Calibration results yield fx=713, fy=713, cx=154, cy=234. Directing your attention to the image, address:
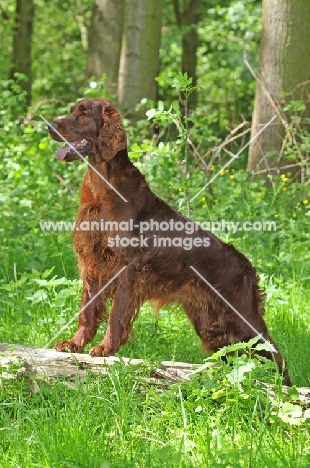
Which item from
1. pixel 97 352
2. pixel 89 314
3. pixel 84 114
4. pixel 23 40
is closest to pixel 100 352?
pixel 97 352

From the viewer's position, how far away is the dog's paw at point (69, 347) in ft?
13.1

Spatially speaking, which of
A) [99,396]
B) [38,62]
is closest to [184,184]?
[99,396]

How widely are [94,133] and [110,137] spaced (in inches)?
3.7

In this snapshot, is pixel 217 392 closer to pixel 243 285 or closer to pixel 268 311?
pixel 243 285

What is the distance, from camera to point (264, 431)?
9.72ft

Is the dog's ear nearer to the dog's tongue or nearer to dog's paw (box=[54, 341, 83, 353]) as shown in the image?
the dog's tongue

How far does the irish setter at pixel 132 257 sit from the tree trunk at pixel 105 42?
6619 millimetres

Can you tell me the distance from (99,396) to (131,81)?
6.84 m

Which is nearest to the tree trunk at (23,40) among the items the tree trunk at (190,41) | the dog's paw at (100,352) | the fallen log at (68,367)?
the tree trunk at (190,41)

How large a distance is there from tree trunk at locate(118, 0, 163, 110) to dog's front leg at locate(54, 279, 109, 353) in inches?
221

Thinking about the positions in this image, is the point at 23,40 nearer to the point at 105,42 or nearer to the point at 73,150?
the point at 105,42

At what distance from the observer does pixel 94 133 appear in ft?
13.0

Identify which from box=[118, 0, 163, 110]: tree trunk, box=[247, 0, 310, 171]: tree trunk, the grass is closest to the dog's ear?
the grass

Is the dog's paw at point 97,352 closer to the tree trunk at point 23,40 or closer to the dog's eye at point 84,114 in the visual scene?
the dog's eye at point 84,114
